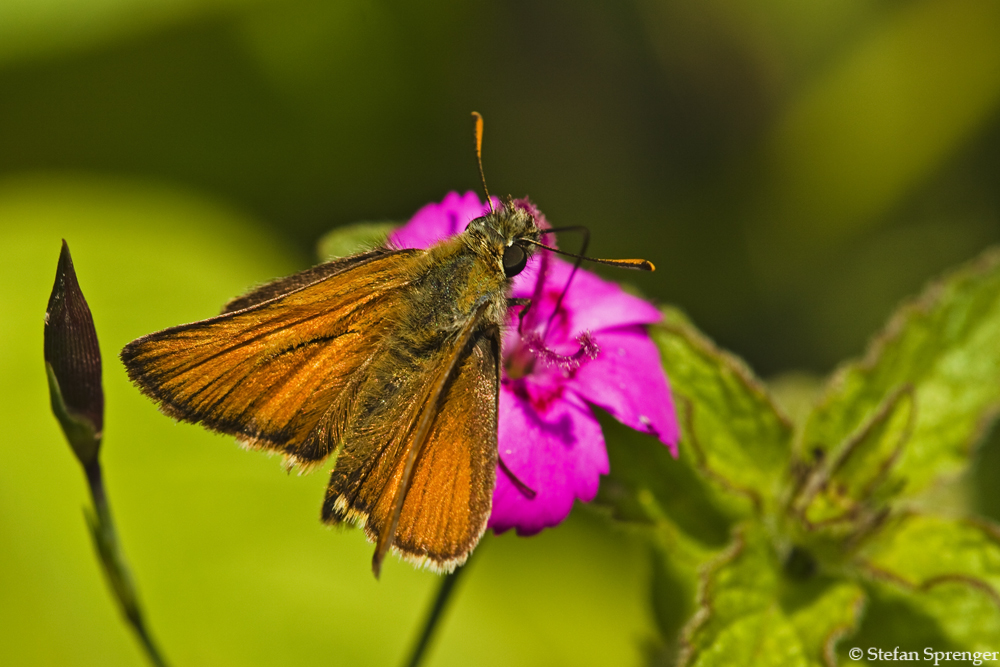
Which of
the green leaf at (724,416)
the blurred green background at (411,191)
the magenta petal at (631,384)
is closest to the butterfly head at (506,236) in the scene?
the magenta petal at (631,384)

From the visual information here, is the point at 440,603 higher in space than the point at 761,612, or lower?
lower

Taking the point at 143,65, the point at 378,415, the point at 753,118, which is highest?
the point at 753,118

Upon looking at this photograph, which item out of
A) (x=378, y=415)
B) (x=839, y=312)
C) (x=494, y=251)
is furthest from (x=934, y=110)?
(x=378, y=415)

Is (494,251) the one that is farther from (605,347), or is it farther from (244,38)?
(244,38)

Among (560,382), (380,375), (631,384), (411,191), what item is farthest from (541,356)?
(411,191)

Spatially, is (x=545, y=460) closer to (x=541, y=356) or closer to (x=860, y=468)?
(x=541, y=356)

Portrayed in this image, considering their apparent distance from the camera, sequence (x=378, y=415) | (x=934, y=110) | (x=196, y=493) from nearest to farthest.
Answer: (x=378, y=415) → (x=196, y=493) → (x=934, y=110)
